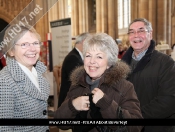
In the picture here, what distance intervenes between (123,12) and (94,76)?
20.8m

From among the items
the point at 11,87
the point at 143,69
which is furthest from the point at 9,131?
the point at 143,69

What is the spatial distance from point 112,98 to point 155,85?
2.63ft

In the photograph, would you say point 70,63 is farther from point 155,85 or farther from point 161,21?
point 161,21

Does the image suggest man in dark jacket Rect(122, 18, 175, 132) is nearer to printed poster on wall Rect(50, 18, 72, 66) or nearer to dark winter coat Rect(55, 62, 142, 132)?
dark winter coat Rect(55, 62, 142, 132)

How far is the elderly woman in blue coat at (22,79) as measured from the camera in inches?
59.9

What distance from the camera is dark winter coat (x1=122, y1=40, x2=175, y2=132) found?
2041mm

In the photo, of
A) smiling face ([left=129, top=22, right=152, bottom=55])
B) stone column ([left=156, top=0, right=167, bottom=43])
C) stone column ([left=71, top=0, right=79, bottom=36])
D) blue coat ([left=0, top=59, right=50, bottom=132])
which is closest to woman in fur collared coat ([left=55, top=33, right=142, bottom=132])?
blue coat ([left=0, top=59, right=50, bottom=132])

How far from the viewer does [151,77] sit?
218 cm

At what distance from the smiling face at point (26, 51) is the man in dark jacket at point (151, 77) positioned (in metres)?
1.09

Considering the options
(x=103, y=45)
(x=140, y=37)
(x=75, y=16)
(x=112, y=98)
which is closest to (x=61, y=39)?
(x=140, y=37)

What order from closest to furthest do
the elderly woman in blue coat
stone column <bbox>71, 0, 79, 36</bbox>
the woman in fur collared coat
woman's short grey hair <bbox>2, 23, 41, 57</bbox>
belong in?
the woman in fur collared coat → the elderly woman in blue coat → woman's short grey hair <bbox>2, 23, 41, 57</bbox> → stone column <bbox>71, 0, 79, 36</bbox>

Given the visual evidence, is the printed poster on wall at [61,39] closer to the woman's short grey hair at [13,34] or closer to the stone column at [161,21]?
the woman's short grey hair at [13,34]

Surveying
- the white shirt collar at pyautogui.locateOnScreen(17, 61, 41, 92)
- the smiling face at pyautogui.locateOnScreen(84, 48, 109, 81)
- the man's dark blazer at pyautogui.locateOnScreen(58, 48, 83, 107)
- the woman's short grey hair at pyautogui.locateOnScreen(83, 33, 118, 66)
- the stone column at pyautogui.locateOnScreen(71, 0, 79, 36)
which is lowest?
the man's dark blazer at pyautogui.locateOnScreen(58, 48, 83, 107)

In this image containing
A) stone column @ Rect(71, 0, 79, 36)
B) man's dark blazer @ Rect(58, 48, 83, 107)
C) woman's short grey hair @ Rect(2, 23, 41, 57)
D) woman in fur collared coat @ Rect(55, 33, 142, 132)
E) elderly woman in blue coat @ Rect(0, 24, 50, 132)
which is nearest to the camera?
woman in fur collared coat @ Rect(55, 33, 142, 132)
